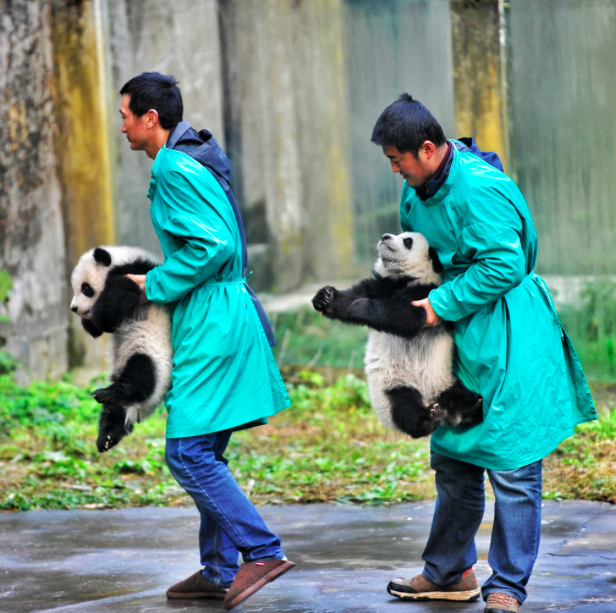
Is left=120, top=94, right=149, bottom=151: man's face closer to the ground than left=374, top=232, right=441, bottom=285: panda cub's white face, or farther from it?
farther from it

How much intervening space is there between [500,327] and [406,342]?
41cm

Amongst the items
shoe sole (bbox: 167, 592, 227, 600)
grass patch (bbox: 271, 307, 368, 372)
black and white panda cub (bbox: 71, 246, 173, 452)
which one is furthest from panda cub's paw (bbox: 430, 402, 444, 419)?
grass patch (bbox: 271, 307, 368, 372)

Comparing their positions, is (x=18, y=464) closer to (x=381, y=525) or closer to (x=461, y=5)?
(x=381, y=525)

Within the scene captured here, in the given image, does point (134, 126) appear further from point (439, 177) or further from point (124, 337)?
point (439, 177)

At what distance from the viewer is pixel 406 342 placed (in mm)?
3461

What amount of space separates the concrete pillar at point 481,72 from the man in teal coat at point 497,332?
382cm

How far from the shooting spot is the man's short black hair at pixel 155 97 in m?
3.47

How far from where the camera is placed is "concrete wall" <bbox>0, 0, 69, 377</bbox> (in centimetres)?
778

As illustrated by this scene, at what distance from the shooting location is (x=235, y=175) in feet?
26.5

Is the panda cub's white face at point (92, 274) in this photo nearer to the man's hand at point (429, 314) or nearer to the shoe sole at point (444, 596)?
the man's hand at point (429, 314)

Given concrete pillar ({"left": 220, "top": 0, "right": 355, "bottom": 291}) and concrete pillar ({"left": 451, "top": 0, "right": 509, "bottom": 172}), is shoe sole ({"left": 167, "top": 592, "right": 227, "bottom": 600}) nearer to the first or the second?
concrete pillar ({"left": 451, "top": 0, "right": 509, "bottom": 172})

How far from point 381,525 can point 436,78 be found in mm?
4117

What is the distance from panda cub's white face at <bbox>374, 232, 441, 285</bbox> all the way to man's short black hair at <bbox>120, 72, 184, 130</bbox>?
3.27ft

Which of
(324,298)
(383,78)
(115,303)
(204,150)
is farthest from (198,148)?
(383,78)
